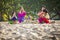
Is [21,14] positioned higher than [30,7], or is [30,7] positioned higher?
[21,14]

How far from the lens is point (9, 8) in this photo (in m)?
15.3

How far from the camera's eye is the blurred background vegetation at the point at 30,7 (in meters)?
14.7

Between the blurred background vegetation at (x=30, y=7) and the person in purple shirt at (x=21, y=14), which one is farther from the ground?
the person in purple shirt at (x=21, y=14)

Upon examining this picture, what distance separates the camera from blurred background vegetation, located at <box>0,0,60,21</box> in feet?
48.1

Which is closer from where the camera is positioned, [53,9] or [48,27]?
[48,27]

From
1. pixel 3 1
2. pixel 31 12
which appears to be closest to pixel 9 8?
pixel 3 1

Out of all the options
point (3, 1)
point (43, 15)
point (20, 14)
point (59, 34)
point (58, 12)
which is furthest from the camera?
point (58, 12)

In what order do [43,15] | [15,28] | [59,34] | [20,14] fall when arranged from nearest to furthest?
[59,34]
[15,28]
[43,15]
[20,14]

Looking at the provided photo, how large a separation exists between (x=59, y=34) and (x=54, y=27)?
0.46 meters

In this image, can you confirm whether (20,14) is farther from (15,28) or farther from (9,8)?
(9,8)

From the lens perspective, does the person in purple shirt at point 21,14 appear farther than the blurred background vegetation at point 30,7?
No

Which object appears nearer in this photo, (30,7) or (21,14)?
(21,14)

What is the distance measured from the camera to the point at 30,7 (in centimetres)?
1775

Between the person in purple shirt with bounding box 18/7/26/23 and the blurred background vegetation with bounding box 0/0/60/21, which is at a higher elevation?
the person in purple shirt with bounding box 18/7/26/23
